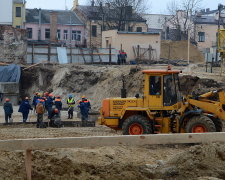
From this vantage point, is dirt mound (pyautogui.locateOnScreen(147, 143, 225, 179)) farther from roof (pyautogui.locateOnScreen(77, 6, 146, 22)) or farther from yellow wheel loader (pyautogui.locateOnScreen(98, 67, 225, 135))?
roof (pyautogui.locateOnScreen(77, 6, 146, 22))

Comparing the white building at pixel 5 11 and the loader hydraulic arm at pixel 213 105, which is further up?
the white building at pixel 5 11

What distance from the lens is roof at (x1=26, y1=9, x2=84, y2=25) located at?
2687 inches

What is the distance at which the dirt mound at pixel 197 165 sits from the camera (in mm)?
9180

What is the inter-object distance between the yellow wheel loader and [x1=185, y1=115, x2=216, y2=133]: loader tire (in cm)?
4

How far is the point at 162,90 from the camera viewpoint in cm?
1634

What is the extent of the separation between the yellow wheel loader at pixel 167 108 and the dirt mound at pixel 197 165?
20.7 feet

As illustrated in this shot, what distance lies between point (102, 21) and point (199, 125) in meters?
50.3

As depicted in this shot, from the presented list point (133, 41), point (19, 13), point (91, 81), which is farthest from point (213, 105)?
point (19, 13)

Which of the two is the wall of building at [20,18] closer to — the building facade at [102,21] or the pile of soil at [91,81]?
the building facade at [102,21]

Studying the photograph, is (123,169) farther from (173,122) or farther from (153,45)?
(153,45)

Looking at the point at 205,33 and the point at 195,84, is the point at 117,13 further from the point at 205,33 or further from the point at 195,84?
the point at 195,84

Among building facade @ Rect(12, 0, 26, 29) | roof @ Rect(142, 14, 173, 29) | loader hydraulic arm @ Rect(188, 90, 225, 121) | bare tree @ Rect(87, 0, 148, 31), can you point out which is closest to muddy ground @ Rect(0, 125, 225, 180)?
loader hydraulic arm @ Rect(188, 90, 225, 121)

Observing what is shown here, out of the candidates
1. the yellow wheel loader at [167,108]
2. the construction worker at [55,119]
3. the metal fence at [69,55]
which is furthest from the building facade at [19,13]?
the yellow wheel loader at [167,108]

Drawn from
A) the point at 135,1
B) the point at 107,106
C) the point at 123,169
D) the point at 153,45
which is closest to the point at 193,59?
the point at 153,45
